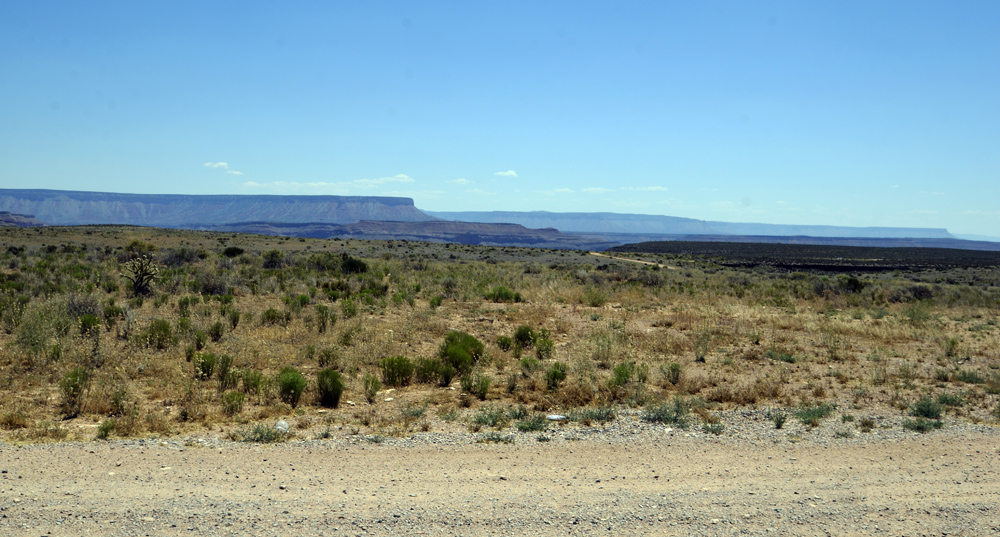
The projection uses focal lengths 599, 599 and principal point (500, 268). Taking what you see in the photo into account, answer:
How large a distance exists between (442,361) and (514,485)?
565 cm

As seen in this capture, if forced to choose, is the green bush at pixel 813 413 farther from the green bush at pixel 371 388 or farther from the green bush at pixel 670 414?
the green bush at pixel 371 388

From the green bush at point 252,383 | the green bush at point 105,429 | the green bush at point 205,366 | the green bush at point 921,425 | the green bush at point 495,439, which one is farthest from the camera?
the green bush at point 205,366

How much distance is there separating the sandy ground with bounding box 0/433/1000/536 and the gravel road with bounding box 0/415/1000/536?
0.02 metres

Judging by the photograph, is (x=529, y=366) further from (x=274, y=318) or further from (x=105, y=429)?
(x=274, y=318)

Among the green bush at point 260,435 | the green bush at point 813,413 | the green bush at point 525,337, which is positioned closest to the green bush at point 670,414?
the green bush at point 813,413

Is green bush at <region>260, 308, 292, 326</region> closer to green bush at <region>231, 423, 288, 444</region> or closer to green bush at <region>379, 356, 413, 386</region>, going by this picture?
green bush at <region>379, 356, 413, 386</region>

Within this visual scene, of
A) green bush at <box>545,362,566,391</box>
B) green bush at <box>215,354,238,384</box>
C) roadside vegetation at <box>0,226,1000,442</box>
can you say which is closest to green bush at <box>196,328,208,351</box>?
roadside vegetation at <box>0,226,1000,442</box>

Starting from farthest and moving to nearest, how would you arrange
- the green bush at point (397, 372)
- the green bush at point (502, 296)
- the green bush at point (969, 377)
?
1. the green bush at point (502, 296)
2. the green bush at point (969, 377)
3. the green bush at point (397, 372)

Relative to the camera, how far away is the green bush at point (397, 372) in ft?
32.6

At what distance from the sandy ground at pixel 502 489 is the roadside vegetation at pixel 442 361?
0.82m

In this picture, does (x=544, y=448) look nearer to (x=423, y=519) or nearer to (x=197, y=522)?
(x=423, y=519)

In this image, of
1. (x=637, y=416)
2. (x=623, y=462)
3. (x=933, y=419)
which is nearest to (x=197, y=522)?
(x=623, y=462)

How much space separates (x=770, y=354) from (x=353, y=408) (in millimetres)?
8821

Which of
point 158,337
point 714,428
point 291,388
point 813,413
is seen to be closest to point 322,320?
point 158,337
